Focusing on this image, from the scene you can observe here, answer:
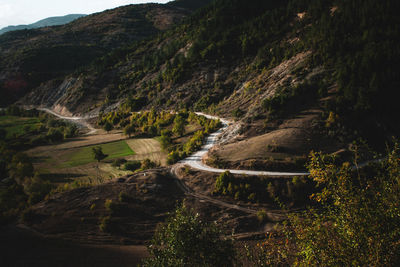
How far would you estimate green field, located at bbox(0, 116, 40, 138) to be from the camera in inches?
3410

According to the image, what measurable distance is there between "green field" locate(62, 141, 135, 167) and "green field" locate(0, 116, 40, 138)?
37.8 m

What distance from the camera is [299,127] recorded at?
47969mm

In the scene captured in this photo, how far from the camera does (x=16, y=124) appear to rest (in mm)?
98125

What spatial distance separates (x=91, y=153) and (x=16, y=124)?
62720 mm

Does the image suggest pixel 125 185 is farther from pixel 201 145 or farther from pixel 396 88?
pixel 396 88

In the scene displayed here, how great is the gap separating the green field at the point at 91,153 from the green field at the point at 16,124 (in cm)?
3780

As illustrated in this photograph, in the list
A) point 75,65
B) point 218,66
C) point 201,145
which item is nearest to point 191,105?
point 218,66

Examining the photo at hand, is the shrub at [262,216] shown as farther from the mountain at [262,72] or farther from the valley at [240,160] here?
the mountain at [262,72]

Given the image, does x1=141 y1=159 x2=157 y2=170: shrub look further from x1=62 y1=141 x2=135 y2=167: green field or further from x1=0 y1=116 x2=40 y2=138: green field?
x1=0 y1=116 x2=40 y2=138: green field

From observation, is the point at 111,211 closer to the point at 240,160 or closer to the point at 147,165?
the point at 147,165

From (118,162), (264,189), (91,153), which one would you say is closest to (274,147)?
(264,189)

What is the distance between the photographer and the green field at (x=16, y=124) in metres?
86.6

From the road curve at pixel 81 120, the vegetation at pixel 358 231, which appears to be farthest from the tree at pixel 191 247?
the road curve at pixel 81 120

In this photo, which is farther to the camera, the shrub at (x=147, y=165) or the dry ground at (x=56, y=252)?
the shrub at (x=147, y=165)
